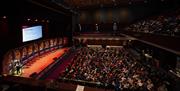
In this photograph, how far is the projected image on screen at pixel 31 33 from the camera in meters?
9.62

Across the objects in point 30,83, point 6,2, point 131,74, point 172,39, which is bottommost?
point 131,74

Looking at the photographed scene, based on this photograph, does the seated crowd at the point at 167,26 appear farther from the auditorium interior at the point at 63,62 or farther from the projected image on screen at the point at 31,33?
the projected image on screen at the point at 31,33

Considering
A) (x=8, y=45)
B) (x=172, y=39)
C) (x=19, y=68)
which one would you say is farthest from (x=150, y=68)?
(x=8, y=45)

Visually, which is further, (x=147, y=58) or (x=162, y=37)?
(x=147, y=58)

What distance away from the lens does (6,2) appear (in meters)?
6.69

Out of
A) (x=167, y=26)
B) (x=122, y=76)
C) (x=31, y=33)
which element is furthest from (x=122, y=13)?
(x=122, y=76)

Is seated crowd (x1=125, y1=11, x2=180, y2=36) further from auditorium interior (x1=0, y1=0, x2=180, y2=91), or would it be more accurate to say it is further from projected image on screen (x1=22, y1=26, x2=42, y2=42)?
projected image on screen (x1=22, y1=26, x2=42, y2=42)

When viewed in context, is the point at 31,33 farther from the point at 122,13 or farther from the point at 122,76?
the point at 122,13

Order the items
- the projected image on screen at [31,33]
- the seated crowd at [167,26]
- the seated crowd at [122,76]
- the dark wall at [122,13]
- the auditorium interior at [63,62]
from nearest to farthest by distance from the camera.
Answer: the auditorium interior at [63,62], the seated crowd at [122,76], the seated crowd at [167,26], the projected image on screen at [31,33], the dark wall at [122,13]

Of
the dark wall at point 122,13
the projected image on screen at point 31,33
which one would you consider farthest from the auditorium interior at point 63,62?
the dark wall at point 122,13

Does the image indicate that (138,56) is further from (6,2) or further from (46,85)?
(46,85)

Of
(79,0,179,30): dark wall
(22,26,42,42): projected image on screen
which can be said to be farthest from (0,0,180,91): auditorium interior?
(79,0,179,30): dark wall

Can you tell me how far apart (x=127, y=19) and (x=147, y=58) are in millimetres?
11526

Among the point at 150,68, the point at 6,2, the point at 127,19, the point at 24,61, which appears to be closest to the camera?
the point at 6,2
